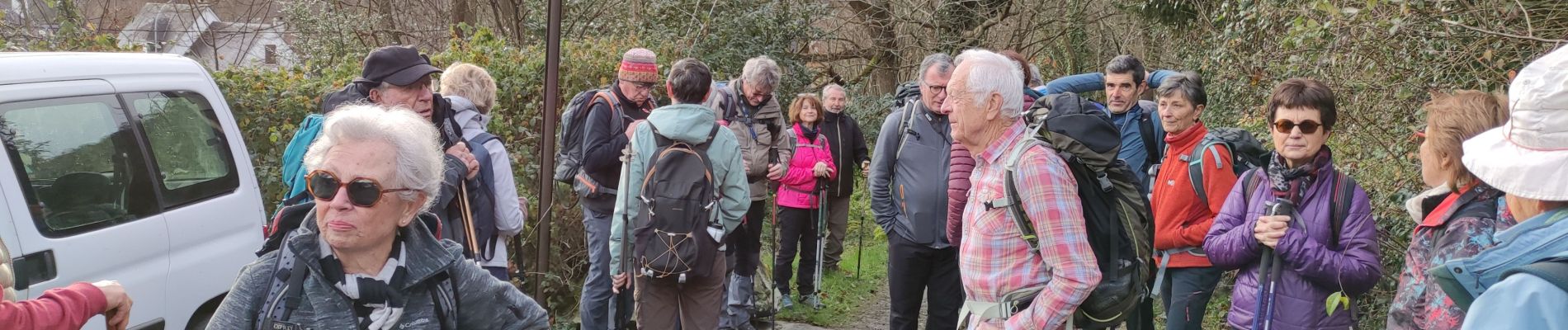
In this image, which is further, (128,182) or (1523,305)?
(128,182)

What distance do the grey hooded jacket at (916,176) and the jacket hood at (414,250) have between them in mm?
2827

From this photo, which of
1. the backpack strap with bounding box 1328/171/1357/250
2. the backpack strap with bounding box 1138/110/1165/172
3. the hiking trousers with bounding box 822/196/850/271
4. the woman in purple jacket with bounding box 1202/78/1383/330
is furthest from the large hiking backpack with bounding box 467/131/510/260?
the hiking trousers with bounding box 822/196/850/271

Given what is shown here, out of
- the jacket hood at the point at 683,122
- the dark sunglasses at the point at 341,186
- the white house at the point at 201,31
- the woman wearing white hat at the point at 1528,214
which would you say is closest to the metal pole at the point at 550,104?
the jacket hood at the point at 683,122

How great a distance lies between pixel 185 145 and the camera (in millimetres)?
4328

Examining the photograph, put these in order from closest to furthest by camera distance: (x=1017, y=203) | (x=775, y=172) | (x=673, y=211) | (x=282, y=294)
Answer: (x=282, y=294), (x=1017, y=203), (x=673, y=211), (x=775, y=172)

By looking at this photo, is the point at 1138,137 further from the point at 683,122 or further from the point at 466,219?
the point at 466,219

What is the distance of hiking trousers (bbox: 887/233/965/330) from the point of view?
498cm

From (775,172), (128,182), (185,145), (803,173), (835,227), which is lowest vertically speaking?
(835,227)

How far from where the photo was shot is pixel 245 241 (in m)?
4.48

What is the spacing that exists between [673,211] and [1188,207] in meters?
2.27

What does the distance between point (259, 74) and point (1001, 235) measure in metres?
4.68

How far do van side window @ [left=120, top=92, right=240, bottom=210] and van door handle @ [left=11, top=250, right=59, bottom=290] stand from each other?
2.06 feet

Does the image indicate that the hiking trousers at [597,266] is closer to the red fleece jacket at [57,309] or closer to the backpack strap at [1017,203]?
the backpack strap at [1017,203]

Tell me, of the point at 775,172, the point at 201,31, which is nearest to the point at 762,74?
the point at 775,172
